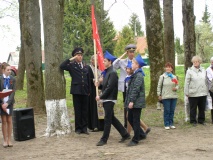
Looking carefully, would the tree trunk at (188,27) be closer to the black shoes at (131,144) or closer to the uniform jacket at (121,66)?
the uniform jacket at (121,66)

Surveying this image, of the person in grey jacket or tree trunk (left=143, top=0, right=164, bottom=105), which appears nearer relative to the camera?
the person in grey jacket

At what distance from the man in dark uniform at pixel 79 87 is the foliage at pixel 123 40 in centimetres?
4520

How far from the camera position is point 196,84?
32.9 ft

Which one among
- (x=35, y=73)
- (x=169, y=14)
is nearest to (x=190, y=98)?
(x=35, y=73)

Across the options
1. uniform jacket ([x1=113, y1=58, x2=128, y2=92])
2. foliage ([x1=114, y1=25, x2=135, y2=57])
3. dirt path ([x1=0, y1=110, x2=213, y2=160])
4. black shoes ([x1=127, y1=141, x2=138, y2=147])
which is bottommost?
dirt path ([x1=0, y1=110, x2=213, y2=160])

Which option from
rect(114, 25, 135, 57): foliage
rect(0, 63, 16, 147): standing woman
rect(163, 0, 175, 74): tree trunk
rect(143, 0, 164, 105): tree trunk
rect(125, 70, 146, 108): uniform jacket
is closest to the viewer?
rect(125, 70, 146, 108): uniform jacket

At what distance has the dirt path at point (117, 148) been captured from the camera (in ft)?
23.4

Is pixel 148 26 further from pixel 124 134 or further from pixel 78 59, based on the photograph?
pixel 124 134

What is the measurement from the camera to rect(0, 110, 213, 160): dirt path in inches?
281

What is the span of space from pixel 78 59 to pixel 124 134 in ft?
7.20

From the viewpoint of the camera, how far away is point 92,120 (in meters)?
9.83

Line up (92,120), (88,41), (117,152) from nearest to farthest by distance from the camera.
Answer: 1. (117,152)
2. (92,120)
3. (88,41)

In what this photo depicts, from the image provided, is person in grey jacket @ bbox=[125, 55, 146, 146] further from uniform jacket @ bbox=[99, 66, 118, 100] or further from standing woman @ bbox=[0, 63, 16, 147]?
standing woman @ bbox=[0, 63, 16, 147]

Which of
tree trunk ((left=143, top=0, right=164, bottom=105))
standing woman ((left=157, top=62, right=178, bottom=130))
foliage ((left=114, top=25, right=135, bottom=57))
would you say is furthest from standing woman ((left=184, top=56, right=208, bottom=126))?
foliage ((left=114, top=25, right=135, bottom=57))
